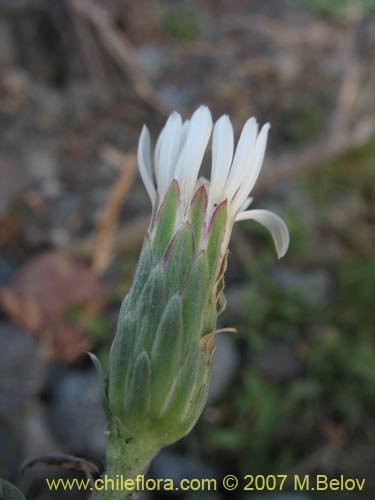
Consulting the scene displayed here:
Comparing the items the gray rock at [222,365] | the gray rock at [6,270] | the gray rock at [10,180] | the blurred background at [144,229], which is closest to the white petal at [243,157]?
the blurred background at [144,229]

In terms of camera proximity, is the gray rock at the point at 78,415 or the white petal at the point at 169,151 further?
the gray rock at the point at 78,415

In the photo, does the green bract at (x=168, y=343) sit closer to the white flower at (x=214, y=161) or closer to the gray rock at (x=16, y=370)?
the white flower at (x=214, y=161)

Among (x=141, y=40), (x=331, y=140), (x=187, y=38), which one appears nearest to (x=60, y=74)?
(x=141, y=40)

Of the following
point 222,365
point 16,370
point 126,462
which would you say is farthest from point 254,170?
point 222,365

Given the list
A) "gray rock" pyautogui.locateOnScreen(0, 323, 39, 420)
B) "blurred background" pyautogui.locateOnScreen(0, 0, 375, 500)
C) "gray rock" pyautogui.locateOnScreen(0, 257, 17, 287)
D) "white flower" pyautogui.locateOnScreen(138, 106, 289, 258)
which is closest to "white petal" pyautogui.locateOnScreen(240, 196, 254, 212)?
"white flower" pyautogui.locateOnScreen(138, 106, 289, 258)

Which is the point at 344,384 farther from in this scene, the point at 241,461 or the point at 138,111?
the point at 138,111
